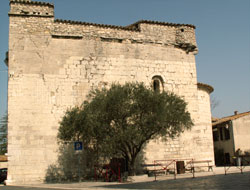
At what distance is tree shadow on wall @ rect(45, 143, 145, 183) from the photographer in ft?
52.6

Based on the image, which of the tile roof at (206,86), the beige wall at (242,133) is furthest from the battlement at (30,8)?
the beige wall at (242,133)

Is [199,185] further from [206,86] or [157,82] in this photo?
[206,86]

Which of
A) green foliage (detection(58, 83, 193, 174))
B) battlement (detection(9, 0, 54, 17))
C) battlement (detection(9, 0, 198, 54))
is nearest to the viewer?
green foliage (detection(58, 83, 193, 174))

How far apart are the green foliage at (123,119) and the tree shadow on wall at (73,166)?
1819 millimetres

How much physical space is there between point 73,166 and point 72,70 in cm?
518

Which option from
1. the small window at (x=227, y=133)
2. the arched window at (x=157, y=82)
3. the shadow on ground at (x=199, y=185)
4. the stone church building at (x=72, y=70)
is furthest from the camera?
the small window at (x=227, y=133)

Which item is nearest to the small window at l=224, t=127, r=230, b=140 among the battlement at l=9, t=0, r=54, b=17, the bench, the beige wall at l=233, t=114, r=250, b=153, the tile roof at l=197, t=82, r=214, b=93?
the beige wall at l=233, t=114, r=250, b=153

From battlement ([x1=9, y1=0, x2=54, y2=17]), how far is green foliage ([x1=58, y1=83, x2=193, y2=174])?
607 cm

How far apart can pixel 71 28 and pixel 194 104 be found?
8731mm

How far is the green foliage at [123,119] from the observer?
1396 cm

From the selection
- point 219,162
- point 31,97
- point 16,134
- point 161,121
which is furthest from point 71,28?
point 219,162

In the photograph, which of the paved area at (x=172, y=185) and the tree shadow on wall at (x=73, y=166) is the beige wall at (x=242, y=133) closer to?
the tree shadow on wall at (x=73, y=166)

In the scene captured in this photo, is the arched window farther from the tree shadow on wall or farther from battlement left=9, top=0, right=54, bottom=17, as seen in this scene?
battlement left=9, top=0, right=54, bottom=17

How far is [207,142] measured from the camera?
776 inches
